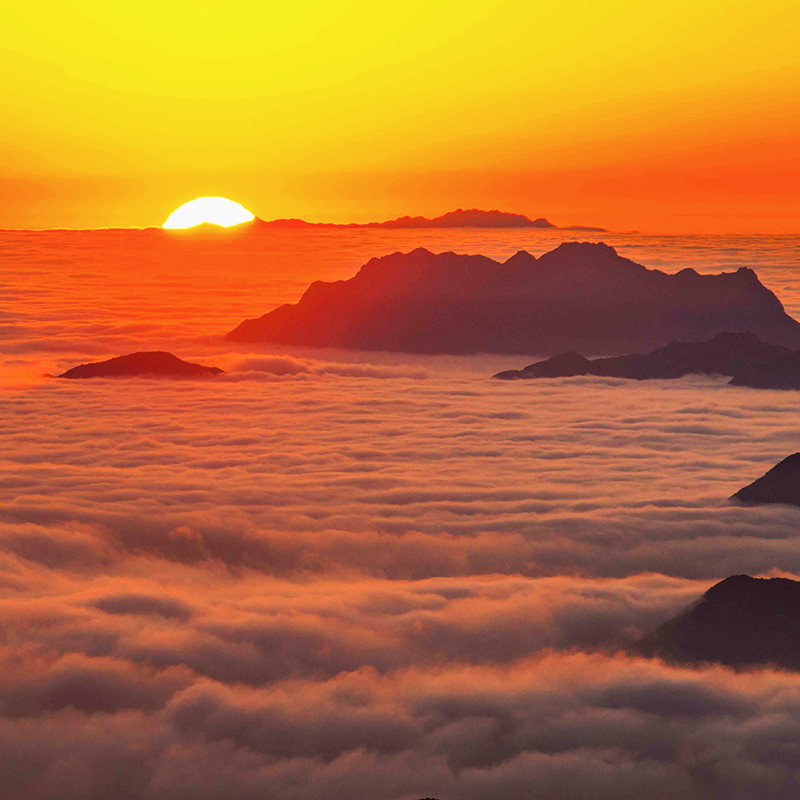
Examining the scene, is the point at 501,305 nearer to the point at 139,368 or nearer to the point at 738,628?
the point at 139,368

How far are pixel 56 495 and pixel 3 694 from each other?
1275cm

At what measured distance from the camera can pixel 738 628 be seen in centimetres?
1809

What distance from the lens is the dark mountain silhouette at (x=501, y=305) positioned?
77125mm

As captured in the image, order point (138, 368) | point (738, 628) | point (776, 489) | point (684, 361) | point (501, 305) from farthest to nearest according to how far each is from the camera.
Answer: point (501, 305) < point (684, 361) < point (138, 368) < point (776, 489) < point (738, 628)

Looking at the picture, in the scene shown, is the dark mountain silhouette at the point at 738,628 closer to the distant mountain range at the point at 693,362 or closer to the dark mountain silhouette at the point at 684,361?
the distant mountain range at the point at 693,362

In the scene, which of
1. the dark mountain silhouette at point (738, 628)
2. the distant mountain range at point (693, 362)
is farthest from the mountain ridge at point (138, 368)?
the dark mountain silhouette at point (738, 628)

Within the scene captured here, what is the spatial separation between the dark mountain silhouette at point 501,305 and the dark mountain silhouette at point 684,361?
42.0 feet

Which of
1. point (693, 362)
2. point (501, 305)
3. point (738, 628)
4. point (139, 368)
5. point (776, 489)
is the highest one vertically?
point (501, 305)

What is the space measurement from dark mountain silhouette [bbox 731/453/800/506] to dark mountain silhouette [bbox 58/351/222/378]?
41.8 m

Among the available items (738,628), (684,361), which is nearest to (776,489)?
(738,628)

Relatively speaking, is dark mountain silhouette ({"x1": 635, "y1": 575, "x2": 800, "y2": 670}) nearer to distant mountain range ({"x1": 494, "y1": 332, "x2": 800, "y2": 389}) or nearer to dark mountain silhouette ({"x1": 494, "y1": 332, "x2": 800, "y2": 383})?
distant mountain range ({"x1": 494, "y1": 332, "x2": 800, "y2": 389})

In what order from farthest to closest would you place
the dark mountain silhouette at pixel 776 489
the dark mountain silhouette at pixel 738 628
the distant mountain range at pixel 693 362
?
the distant mountain range at pixel 693 362
the dark mountain silhouette at pixel 776 489
the dark mountain silhouette at pixel 738 628

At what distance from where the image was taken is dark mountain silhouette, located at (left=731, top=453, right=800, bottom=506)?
27.4 m

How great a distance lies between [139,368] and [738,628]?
50.5m
